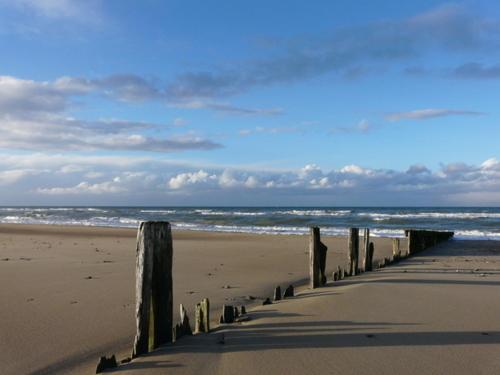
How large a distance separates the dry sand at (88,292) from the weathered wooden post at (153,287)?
19.4 inches

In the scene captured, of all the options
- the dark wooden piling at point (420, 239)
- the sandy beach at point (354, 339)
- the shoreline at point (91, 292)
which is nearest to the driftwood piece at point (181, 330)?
the sandy beach at point (354, 339)

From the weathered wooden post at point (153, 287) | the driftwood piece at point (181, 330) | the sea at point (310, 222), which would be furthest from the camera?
the sea at point (310, 222)

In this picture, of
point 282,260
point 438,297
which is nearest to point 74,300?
point 438,297

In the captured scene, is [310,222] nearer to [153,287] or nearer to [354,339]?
[354,339]

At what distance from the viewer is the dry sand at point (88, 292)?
5.01 meters

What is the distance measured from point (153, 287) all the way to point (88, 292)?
3.79 meters

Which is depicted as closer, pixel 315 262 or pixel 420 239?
pixel 315 262

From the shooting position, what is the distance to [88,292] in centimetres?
806

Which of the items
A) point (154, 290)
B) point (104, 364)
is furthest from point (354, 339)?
point (104, 364)

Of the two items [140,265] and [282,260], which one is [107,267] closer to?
[282,260]

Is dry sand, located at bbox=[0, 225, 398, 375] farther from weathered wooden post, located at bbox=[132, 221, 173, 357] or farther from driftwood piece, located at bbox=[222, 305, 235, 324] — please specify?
driftwood piece, located at bbox=[222, 305, 235, 324]

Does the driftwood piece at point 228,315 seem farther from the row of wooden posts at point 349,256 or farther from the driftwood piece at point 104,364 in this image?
the row of wooden posts at point 349,256

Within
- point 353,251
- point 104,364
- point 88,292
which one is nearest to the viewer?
point 104,364

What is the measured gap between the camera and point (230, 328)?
5.49 m
